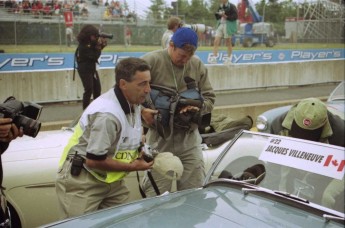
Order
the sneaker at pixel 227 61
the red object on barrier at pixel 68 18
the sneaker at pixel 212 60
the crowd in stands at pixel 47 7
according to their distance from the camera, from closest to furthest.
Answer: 1. the crowd in stands at pixel 47 7
2. the red object on barrier at pixel 68 18
3. the sneaker at pixel 227 61
4. the sneaker at pixel 212 60

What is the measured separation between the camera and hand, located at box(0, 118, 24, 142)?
2857 millimetres

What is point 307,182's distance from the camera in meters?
2.92

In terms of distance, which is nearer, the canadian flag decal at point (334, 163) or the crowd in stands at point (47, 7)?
the canadian flag decal at point (334, 163)

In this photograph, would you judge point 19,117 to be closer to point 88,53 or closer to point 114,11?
point 88,53

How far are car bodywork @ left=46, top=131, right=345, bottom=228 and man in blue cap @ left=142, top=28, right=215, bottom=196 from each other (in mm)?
679

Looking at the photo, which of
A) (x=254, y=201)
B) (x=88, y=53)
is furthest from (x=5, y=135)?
(x=88, y=53)

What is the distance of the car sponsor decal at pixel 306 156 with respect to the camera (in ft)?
9.23

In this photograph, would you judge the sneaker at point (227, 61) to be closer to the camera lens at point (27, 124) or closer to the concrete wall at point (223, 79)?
the concrete wall at point (223, 79)

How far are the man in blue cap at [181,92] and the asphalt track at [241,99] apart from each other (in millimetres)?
3782

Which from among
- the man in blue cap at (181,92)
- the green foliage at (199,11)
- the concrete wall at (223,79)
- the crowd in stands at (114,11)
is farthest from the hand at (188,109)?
the green foliage at (199,11)

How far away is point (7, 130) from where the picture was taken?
2875 mm

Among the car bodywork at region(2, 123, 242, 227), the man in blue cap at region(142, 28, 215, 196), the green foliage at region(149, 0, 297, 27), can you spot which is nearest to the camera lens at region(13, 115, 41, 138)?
the car bodywork at region(2, 123, 242, 227)

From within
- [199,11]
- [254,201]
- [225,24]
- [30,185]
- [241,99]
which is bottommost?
[241,99]

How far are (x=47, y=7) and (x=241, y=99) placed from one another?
5.38 meters
